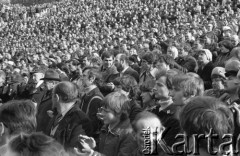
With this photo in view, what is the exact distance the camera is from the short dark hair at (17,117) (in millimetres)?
3844

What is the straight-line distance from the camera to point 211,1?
24375mm

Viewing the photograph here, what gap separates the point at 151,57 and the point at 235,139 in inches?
194

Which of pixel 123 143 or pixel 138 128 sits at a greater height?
pixel 138 128

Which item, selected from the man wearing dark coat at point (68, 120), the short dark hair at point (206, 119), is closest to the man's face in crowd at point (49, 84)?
the man wearing dark coat at point (68, 120)

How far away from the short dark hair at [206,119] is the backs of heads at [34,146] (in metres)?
0.76

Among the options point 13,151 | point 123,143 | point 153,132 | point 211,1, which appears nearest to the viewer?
point 13,151

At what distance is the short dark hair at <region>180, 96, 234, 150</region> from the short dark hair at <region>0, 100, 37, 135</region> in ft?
4.85

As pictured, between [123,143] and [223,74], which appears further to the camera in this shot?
[223,74]

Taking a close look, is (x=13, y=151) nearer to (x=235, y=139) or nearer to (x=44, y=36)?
(x=235, y=139)

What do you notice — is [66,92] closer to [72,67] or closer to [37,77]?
[37,77]

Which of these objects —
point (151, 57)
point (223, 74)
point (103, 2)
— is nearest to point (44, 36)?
point (103, 2)

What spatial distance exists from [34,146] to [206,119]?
0.98 m

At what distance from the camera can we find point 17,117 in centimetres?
389

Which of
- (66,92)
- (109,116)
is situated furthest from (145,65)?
(109,116)
